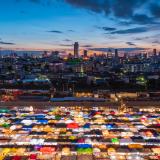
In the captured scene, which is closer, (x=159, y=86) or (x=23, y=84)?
(x=159, y=86)

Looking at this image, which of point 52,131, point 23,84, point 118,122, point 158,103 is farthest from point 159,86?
point 52,131

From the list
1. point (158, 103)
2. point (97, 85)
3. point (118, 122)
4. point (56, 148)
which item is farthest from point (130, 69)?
point (56, 148)

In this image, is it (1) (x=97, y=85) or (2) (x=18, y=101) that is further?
(1) (x=97, y=85)

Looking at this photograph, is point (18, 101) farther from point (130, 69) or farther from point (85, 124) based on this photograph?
point (130, 69)

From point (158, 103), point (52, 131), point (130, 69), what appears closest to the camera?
point (52, 131)

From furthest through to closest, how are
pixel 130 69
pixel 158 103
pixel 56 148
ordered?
pixel 130 69
pixel 158 103
pixel 56 148

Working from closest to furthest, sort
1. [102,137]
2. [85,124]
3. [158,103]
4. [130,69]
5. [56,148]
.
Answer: [56,148], [102,137], [85,124], [158,103], [130,69]

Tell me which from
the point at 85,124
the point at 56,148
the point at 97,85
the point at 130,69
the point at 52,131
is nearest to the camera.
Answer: the point at 56,148

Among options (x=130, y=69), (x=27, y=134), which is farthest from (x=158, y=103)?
(x=130, y=69)

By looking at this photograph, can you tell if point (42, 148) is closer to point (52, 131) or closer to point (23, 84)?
point (52, 131)
